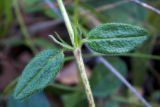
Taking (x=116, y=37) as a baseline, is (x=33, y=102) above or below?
below

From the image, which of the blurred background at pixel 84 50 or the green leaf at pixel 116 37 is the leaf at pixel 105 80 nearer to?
the blurred background at pixel 84 50

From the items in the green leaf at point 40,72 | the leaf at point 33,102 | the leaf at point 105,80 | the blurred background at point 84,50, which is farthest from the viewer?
the blurred background at point 84,50

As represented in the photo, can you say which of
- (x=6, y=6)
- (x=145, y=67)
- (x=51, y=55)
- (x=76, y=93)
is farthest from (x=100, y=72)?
(x=51, y=55)

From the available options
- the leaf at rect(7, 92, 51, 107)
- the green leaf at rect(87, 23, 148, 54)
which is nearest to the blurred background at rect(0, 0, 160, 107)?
the leaf at rect(7, 92, 51, 107)

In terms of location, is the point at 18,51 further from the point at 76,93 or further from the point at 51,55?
the point at 51,55

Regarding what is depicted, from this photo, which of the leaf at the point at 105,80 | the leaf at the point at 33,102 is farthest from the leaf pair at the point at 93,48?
the leaf at the point at 105,80

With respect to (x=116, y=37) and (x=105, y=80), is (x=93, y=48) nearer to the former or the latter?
(x=116, y=37)

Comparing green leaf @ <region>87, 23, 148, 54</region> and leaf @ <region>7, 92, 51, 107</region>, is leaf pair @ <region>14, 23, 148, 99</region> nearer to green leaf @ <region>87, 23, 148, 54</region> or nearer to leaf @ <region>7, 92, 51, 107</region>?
green leaf @ <region>87, 23, 148, 54</region>

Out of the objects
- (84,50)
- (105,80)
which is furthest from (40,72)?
(84,50)

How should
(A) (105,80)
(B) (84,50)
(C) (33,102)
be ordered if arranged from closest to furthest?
(C) (33,102)
(A) (105,80)
(B) (84,50)
